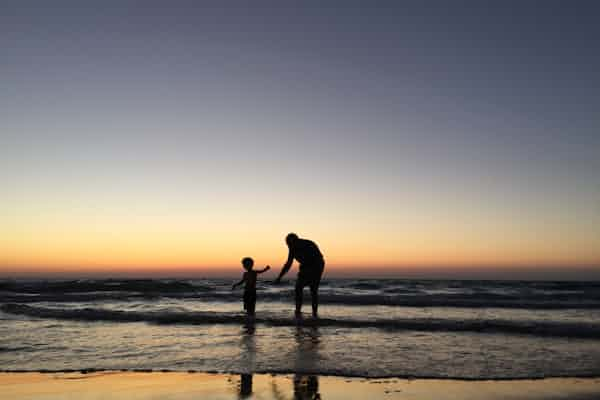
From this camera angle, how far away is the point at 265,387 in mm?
4828

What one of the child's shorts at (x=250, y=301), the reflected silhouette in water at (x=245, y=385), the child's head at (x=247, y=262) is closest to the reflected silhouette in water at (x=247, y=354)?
the reflected silhouette in water at (x=245, y=385)

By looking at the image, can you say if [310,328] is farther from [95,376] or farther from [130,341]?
[95,376]

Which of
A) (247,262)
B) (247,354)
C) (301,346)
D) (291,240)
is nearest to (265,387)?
(247,354)

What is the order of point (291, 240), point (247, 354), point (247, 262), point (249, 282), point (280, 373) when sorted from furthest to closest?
1. point (247, 262)
2. point (249, 282)
3. point (291, 240)
4. point (247, 354)
5. point (280, 373)

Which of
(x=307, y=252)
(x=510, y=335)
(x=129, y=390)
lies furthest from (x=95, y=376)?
(x=510, y=335)

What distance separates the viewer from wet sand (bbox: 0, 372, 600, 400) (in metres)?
4.62

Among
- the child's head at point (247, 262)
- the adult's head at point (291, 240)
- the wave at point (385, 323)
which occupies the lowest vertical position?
the wave at point (385, 323)

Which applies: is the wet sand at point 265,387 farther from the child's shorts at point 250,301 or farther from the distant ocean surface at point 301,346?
the child's shorts at point 250,301

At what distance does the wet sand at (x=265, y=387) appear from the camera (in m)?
4.62

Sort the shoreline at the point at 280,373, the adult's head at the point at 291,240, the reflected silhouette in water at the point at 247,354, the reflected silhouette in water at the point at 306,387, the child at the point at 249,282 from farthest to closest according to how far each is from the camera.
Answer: the child at the point at 249,282
the adult's head at the point at 291,240
the shoreline at the point at 280,373
the reflected silhouette in water at the point at 247,354
the reflected silhouette in water at the point at 306,387

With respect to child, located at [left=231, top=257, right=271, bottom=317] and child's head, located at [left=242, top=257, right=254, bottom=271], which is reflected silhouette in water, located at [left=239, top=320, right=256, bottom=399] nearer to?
child, located at [left=231, top=257, right=271, bottom=317]

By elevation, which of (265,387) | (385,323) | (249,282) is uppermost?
(249,282)

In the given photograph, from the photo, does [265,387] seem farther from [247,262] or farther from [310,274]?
[247,262]

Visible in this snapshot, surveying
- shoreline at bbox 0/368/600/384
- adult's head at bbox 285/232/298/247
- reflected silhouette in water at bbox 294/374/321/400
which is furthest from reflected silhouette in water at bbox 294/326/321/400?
adult's head at bbox 285/232/298/247
